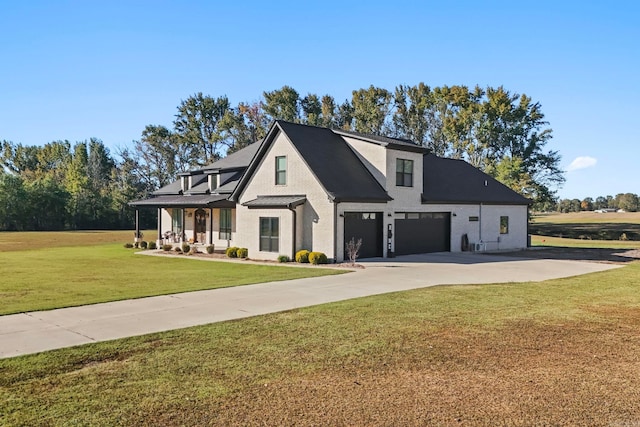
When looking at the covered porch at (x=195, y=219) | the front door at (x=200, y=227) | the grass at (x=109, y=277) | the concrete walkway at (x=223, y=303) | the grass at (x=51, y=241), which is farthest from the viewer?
the grass at (x=51, y=241)

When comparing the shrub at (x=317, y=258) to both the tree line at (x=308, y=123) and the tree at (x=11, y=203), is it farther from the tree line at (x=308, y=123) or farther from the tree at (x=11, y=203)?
the tree at (x=11, y=203)

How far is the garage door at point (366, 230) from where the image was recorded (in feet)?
79.2

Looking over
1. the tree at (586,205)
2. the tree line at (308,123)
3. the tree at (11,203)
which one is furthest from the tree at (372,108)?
the tree at (586,205)

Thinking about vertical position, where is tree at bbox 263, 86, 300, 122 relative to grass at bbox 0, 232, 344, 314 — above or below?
above

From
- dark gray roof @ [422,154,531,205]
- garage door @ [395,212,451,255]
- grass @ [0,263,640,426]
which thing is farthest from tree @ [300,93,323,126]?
grass @ [0,263,640,426]

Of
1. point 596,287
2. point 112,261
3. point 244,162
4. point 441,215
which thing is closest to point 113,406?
point 596,287

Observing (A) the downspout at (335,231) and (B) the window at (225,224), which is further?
(B) the window at (225,224)

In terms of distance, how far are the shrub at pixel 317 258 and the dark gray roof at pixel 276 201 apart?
8.88 feet

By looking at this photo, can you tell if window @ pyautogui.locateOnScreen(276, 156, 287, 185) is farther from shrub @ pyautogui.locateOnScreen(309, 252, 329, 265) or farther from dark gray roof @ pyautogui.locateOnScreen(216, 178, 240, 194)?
dark gray roof @ pyautogui.locateOnScreen(216, 178, 240, 194)

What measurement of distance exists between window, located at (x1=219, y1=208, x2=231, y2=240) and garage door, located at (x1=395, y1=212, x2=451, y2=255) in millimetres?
10411

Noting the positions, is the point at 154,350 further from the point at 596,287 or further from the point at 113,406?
the point at 596,287

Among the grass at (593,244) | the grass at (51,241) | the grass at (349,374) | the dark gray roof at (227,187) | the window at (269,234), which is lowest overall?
the grass at (349,374)

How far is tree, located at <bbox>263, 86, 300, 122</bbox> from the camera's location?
217 ft

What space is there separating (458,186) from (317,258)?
1333 cm
